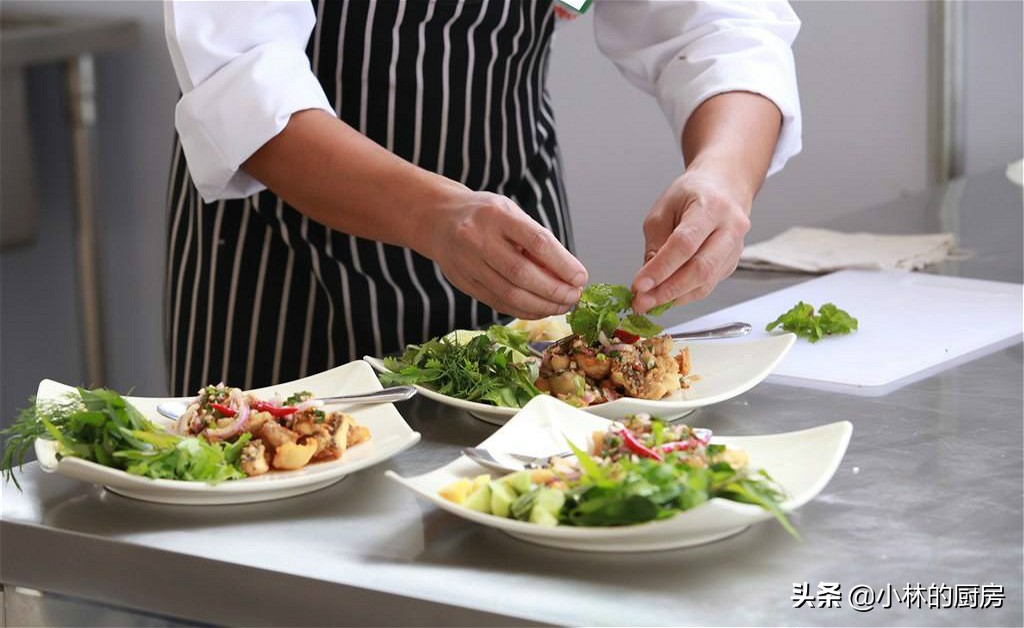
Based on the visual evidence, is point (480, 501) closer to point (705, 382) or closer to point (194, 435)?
point (194, 435)

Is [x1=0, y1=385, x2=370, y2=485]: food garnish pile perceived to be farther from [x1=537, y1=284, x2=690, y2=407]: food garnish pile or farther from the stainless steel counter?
[x1=537, y1=284, x2=690, y2=407]: food garnish pile

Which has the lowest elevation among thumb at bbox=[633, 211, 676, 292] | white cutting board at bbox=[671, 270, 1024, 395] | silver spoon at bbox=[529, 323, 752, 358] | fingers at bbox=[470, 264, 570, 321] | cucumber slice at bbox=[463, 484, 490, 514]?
white cutting board at bbox=[671, 270, 1024, 395]

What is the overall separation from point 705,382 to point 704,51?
0.61 meters

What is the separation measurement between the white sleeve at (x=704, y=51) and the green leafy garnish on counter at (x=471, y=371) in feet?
1.84

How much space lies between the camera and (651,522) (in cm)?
78

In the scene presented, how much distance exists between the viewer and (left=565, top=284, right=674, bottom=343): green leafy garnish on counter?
1.18m

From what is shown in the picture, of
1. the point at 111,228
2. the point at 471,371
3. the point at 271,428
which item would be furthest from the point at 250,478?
the point at 111,228

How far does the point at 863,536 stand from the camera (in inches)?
33.8

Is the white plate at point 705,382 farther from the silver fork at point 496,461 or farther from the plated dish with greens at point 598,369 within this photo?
the silver fork at point 496,461

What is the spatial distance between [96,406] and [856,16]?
6.34 ft

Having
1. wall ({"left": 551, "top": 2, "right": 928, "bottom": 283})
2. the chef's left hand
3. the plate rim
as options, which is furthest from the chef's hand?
wall ({"left": 551, "top": 2, "right": 928, "bottom": 283})

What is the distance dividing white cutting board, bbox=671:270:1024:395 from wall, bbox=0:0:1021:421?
874mm

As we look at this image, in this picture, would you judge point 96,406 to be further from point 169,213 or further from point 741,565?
point 169,213

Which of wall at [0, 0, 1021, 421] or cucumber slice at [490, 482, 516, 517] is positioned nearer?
cucumber slice at [490, 482, 516, 517]
